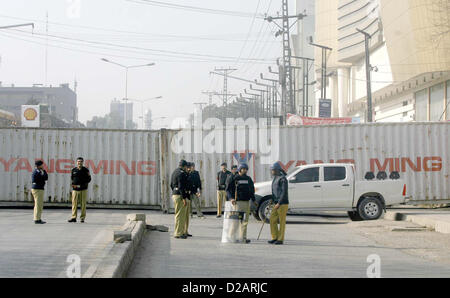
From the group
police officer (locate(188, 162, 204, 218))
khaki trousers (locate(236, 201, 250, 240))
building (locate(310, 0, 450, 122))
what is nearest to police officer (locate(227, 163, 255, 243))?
khaki trousers (locate(236, 201, 250, 240))

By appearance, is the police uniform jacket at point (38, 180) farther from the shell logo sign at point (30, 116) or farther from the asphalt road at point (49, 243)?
the shell logo sign at point (30, 116)

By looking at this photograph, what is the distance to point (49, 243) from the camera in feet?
38.6

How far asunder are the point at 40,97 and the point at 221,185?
479 feet

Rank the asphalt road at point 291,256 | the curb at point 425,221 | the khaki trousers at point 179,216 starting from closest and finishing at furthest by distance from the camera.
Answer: the asphalt road at point 291,256 → the khaki trousers at point 179,216 → the curb at point 425,221

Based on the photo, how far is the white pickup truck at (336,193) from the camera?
A: 18.6 m

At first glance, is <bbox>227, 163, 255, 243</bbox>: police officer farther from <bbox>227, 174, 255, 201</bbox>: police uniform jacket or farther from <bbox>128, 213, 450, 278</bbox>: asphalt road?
<bbox>128, 213, 450, 278</bbox>: asphalt road

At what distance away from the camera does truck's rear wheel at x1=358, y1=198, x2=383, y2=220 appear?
18.7 meters

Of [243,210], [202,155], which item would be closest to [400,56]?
[202,155]

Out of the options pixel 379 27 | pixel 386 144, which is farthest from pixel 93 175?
pixel 379 27

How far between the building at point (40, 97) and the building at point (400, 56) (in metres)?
75.9

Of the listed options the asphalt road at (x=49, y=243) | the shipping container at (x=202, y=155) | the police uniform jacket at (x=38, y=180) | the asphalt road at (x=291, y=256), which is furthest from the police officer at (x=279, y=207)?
the shipping container at (x=202, y=155)

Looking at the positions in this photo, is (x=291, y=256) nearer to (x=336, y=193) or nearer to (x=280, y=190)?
(x=280, y=190)

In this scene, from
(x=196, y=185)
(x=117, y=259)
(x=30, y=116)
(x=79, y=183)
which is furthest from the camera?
(x=30, y=116)

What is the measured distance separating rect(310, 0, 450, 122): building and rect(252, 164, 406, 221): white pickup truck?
2966cm
